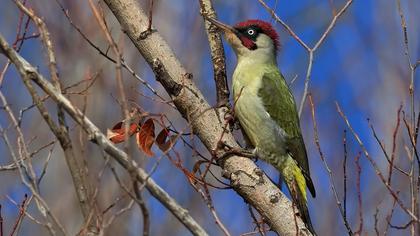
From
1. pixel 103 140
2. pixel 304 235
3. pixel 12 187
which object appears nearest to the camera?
pixel 103 140

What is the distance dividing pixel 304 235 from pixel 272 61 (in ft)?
7.00

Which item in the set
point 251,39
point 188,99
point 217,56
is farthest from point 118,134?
point 251,39

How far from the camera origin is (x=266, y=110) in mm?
5938

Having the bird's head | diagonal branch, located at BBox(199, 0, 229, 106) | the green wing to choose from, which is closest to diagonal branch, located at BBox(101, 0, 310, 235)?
diagonal branch, located at BBox(199, 0, 229, 106)

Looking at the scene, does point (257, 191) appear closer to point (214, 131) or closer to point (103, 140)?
point (214, 131)

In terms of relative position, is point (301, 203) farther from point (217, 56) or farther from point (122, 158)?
point (122, 158)

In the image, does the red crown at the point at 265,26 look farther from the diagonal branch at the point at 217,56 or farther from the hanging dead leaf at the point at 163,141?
the hanging dead leaf at the point at 163,141

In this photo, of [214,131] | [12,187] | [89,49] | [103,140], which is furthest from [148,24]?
[89,49]

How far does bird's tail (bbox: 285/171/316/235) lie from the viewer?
498cm

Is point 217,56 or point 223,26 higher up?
point 223,26

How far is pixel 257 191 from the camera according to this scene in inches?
186

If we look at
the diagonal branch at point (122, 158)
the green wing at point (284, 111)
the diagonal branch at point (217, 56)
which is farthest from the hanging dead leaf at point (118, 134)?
the diagonal branch at point (122, 158)

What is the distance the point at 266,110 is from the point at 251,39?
65cm

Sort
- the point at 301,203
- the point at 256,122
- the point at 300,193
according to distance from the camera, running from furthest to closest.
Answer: the point at 256,122, the point at 300,193, the point at 301,203
